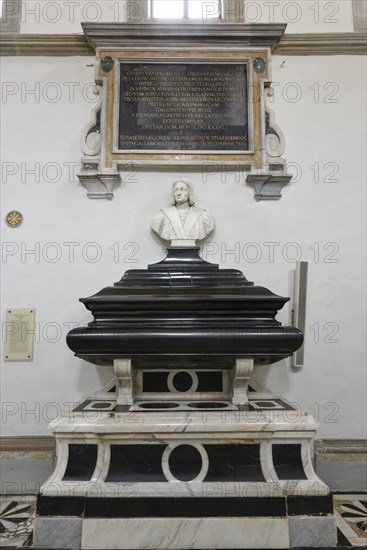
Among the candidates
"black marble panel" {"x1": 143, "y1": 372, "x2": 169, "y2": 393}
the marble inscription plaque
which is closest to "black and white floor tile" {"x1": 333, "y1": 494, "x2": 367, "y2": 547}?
"black marble panel" {"x1": 143, "y1": 372, "x2": 169, "y2": 393}

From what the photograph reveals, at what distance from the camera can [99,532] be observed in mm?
1854

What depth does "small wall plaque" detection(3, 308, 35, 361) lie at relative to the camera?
3180mm

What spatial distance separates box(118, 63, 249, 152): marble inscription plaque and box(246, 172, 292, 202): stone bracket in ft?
0.98

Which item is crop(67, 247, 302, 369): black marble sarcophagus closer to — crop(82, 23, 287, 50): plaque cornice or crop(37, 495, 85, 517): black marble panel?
crop(37, 495, 85, 517): black marble panel

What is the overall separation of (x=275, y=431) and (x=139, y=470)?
0.64m

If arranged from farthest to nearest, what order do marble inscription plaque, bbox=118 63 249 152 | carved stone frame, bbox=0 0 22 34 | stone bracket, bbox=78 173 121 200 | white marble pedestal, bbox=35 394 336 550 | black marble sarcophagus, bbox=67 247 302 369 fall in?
1. carved stone frame, bbox=0 0 22 34
2. marble inscription plaque, bbox=118 63 249 152
3. stone bracket, bbox=78 173 121 200
4. black marble sarcophagus, bbox=67 247 302 369
5. white marble pedestal, bbox=35 394 336 550

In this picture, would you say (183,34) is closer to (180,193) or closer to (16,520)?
(180,193)

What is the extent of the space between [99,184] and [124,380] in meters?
1.64

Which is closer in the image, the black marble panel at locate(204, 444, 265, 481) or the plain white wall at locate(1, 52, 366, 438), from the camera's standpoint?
the black marble panel at locate(204, 444, 265, 481)

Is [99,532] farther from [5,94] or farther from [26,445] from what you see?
[5,94]

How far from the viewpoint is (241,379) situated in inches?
→ 92.7

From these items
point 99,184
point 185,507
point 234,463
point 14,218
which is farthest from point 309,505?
point 14,218

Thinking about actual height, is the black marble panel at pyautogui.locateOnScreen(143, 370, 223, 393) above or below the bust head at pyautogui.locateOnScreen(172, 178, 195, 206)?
below

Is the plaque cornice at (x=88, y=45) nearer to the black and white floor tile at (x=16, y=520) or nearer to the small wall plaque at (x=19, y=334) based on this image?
the small wall plaque at (x=19, y=334)
